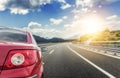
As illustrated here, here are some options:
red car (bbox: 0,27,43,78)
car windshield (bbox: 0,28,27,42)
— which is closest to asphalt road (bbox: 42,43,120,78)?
car windshield (bbox: 0,28,27,42)

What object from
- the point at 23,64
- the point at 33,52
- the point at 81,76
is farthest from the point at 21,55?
the point at 81,76

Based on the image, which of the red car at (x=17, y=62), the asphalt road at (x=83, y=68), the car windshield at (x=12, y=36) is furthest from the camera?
the asphalt road at (x=83, y=68)

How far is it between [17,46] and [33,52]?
373 millimetres

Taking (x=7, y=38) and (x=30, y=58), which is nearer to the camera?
(x=30, y=58)

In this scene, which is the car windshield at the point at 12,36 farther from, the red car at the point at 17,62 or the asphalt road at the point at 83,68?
the asphalt road at the point at 83,68

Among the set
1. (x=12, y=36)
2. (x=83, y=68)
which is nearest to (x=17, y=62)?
(x=12, y=36)

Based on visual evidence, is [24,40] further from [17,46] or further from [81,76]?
[81,76]

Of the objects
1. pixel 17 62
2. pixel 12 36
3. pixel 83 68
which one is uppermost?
pixel 12 36

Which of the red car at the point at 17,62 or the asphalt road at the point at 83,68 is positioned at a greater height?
the red car at the point at 17,62

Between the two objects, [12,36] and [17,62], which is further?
[12,36]

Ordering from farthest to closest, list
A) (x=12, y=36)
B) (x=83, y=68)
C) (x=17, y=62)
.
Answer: (x=83, y=68) → (x=12, y=36) → (x=17, y=62)

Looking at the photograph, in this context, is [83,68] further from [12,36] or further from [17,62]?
[17,62]

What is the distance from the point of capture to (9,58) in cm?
311

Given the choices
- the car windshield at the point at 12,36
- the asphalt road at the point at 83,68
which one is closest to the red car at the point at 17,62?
the car windshield at the point at 12,36
